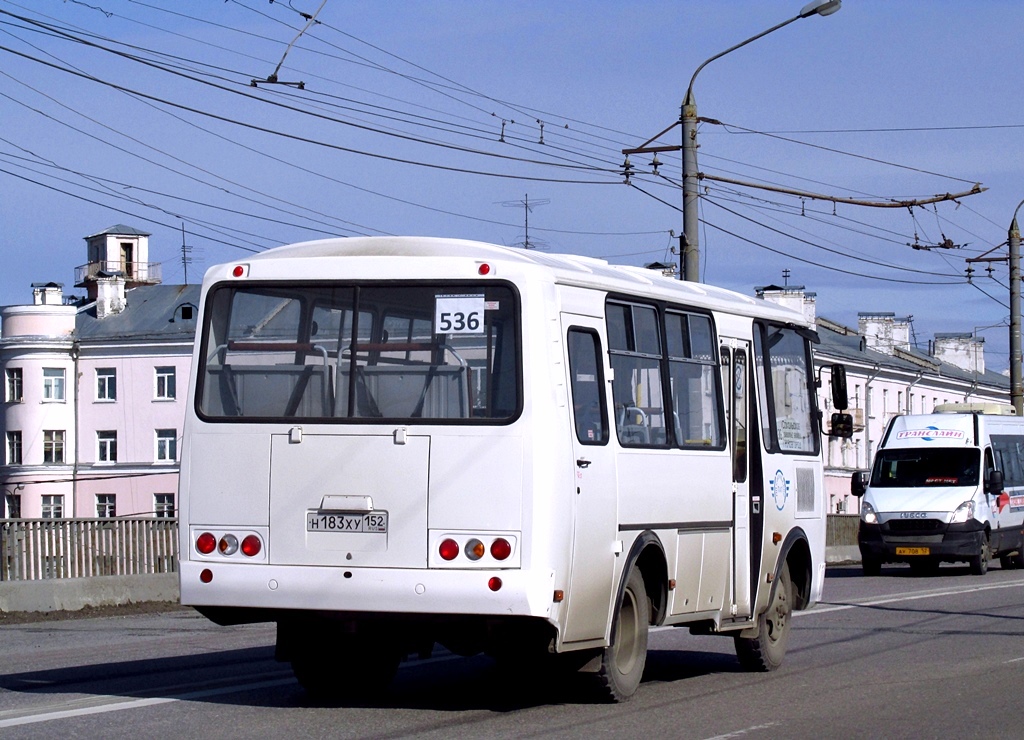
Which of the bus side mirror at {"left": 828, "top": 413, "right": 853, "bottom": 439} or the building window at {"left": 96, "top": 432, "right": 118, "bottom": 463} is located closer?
the bus side mirror at {"left": 828, "top": 413, "right": 853, "bottom": 439}

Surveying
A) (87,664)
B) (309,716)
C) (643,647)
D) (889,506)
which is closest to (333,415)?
(309,716)

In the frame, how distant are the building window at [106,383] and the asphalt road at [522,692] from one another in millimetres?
67462

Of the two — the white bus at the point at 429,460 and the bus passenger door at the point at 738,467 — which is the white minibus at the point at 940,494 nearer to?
the bus passenger door at the point at 738,467

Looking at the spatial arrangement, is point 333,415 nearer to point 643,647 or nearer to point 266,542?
point 266,542

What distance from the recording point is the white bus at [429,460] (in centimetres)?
938

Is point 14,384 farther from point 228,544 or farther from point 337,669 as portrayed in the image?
point 228,544

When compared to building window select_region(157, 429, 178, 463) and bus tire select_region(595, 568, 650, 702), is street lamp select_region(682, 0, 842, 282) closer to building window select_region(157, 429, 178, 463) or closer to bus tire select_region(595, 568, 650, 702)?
bus tire select_region(595, 568, 650, 702)

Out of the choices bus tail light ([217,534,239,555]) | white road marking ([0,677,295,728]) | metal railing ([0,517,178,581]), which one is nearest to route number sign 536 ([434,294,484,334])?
bus tail light ([217,534,239,555])

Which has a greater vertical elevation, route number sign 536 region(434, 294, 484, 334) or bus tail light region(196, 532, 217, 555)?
route number sign 536 region(434, 294, 484, 334)

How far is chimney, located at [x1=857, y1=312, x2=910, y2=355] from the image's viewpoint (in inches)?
3725

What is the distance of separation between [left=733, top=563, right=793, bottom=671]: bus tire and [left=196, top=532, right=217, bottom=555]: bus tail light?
465 centimetres

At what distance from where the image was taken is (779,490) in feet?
42.8

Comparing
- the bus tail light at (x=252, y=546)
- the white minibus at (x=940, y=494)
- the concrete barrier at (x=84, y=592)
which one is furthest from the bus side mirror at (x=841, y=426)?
the white minibus at (x=940, y=494)

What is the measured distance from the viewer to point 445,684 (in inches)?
466
